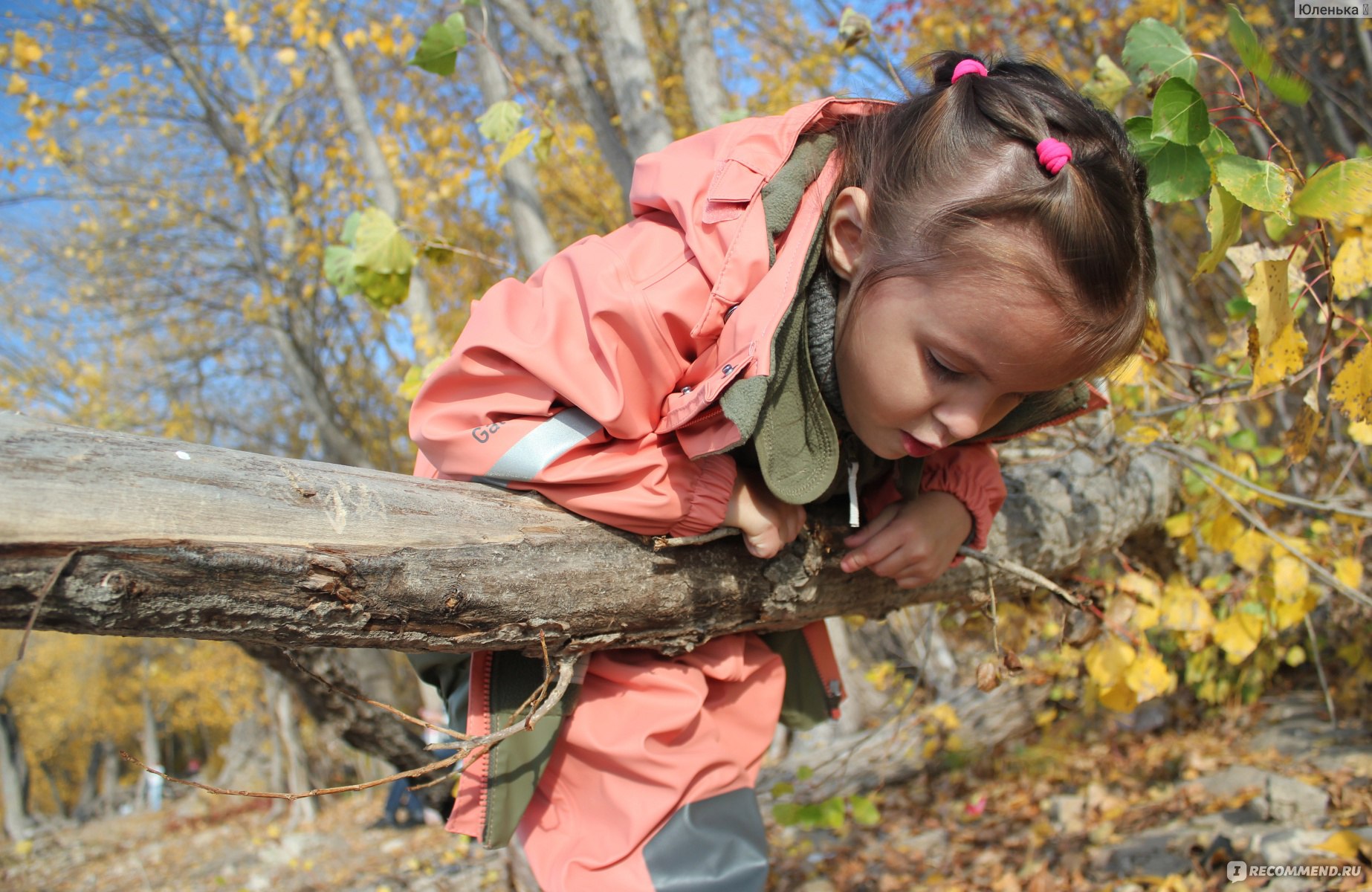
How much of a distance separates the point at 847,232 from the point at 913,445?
360 mm

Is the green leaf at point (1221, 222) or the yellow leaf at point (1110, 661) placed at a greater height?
the green leaf at point (1221, 222)

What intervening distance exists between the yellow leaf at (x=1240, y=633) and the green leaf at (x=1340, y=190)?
1.49m

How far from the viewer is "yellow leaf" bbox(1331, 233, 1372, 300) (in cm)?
156

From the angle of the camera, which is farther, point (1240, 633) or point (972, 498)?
point (1240, 633)

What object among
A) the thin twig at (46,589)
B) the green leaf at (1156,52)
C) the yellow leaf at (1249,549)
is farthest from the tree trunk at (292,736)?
the green leaf at (1156,52)

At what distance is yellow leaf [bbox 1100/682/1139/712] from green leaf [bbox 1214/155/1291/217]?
134 cm

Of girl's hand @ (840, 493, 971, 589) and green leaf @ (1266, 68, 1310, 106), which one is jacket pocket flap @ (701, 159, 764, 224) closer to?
girl's hand @ (840, 493, 971, 589)

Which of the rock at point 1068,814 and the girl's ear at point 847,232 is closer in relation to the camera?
the girl's ear at point 847,232

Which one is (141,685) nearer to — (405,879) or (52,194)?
(52,194)

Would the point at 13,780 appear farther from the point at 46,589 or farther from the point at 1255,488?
the point at 1255,488

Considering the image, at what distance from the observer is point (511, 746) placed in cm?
135

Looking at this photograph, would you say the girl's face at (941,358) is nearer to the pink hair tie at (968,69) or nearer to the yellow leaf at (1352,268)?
the pink hair tie at (968,69)

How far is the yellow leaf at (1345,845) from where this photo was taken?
77.1 inches

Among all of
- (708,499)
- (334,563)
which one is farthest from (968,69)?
(334,563)
